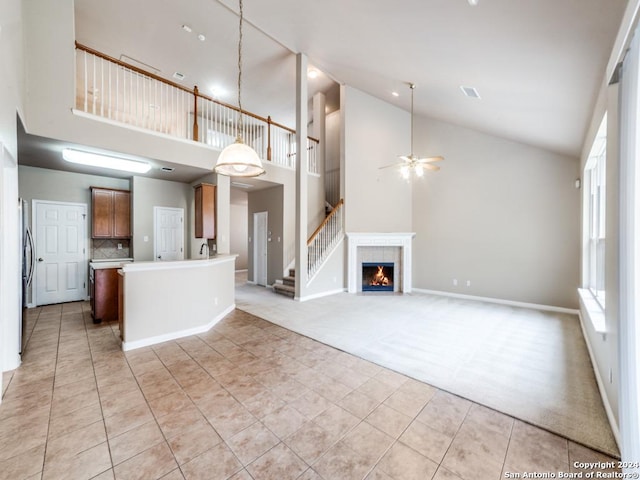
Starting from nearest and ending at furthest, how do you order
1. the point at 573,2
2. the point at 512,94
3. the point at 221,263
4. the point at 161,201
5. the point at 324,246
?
1. the point at 573,2
2. the point at 512,94
3. the point at 221,263
4. the point at 161,201
5. the point at 324,246

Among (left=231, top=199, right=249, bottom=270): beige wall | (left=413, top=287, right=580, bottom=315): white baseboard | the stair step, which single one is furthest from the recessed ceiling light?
(left=413, top=287, right=580, bottom=315): white baseboard

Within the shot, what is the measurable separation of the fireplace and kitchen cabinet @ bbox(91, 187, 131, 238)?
5.73m

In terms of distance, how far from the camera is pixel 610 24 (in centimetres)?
202

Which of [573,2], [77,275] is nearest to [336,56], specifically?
[573,2]

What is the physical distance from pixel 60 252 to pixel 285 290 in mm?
4758

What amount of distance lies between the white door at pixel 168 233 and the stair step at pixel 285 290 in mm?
2476

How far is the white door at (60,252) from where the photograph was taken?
539 centimetres

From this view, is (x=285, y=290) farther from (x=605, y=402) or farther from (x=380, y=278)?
(x=605, y=402)

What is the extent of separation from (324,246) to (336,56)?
402 centimetres

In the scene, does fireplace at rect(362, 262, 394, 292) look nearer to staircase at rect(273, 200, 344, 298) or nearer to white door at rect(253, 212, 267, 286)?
staircase at rect(273, 200, 344, 298)

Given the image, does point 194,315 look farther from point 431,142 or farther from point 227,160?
point 431,142

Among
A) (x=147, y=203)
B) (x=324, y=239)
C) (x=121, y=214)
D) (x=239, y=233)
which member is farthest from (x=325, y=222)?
(x=239, y=233)

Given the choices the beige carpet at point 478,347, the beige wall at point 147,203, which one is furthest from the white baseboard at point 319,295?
the beige wall at point 147,203

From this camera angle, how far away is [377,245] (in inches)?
274
